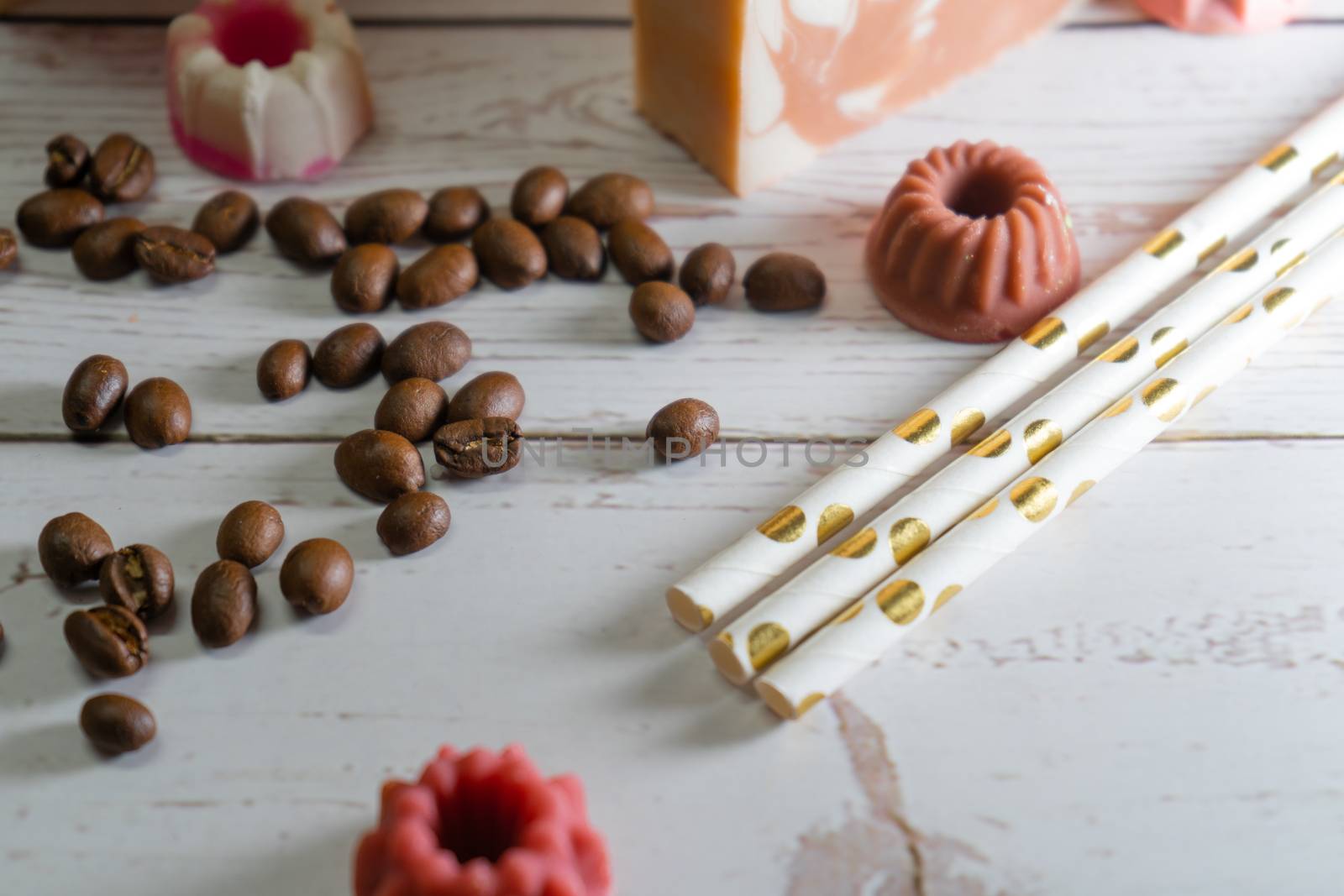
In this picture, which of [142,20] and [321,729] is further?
[142,20]

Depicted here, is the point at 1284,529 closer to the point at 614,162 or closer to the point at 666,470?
the point at 666,470

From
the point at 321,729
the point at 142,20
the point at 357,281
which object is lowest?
the point at 321,729

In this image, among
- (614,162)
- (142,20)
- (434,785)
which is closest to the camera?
(434,785)

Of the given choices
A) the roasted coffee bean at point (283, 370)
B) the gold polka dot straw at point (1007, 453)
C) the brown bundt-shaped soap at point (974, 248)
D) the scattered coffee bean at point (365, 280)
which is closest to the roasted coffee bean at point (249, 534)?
the roasted coffee bean at point (283, 370)

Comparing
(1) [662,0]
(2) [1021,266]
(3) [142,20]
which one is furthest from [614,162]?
(3) [142,20]

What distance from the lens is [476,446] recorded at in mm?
939

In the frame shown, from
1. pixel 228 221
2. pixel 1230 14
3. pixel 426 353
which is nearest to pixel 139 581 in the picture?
pixel 426 353

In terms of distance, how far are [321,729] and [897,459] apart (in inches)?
17.4

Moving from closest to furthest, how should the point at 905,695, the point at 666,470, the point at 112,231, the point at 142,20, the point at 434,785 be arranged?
the point at 434,785 < the point at 905,695 < the point at 666,470 < the point at 112,231 < the point at 142,20

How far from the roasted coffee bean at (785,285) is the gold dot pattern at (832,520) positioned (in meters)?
0.24

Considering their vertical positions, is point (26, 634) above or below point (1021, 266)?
below

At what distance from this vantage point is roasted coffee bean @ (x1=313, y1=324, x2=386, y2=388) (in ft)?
3.30

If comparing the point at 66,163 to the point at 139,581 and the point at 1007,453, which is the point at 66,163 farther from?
the point at 1007,453

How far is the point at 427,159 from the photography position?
1.23 meters
